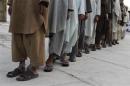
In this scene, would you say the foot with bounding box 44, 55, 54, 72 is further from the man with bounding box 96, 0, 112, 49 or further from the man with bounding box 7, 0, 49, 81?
the man with bounding box 96, 0, 112, 49

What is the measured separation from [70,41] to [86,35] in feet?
5.68

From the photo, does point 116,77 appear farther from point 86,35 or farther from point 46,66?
point 86,35

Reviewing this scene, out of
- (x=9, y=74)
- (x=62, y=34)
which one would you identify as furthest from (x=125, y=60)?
(x=9, y=74)

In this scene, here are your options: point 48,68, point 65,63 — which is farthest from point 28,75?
point 65,63

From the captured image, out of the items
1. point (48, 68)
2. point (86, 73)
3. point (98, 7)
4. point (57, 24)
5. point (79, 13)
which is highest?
point (98, 7)

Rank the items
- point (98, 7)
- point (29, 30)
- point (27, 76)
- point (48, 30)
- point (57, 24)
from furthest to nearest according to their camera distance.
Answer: point (98, 7)
point (57, 24)
point (48, 30)
point (27, 76)
point (29, 30)

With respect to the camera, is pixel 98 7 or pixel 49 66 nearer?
pixel 49 66

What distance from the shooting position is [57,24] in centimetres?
628

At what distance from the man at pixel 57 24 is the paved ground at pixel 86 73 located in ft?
1.13

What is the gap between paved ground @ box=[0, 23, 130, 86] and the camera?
5531mm

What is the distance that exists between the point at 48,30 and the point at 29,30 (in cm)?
90

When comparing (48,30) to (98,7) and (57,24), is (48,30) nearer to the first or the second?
(57,24)

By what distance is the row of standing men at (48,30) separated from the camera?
5.34 meters

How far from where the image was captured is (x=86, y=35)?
855 centimetres
